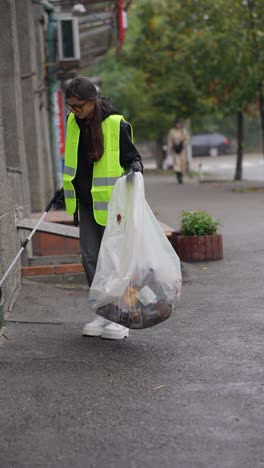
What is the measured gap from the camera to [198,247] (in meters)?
9.72

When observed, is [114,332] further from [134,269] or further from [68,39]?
[68,39]

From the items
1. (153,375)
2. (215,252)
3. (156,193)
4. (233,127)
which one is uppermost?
(153,375)

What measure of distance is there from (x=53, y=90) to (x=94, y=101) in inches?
418

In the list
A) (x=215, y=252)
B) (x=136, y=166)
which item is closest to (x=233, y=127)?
(x=215, y=252)

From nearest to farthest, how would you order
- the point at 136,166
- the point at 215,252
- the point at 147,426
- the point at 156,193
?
1. the point at 147,426
2. the point at 136,166
3. the point at 215,252
4. the point at 156,193

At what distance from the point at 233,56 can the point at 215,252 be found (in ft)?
38.2

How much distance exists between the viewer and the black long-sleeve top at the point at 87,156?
19.5ft

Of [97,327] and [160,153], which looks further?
[160,153]

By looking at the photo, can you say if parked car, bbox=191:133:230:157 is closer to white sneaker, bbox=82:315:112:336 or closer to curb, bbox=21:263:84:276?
curb, bbox=21:263:84:276

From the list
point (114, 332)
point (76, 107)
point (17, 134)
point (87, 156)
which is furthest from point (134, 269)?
point (17, 134)

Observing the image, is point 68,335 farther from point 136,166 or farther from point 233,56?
point 233,56

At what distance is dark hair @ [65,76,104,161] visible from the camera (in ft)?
18.8

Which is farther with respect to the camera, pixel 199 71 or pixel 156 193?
pixel 199 71

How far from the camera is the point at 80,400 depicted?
15.3 feet
